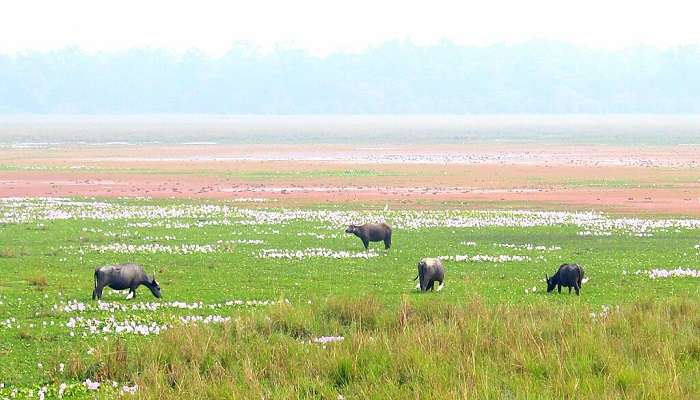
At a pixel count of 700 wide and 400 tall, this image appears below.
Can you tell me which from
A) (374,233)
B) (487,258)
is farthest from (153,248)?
(487,258)

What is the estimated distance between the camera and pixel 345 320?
20.0 m

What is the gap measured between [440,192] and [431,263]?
4434cm

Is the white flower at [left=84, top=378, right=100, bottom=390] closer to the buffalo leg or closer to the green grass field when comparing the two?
the green grass field

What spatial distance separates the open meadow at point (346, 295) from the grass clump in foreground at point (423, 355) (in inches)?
1.9

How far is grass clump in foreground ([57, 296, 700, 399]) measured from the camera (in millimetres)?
14133

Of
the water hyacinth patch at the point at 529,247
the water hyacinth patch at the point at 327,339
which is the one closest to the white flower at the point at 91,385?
the water hyacinth patch at the point at 327,339

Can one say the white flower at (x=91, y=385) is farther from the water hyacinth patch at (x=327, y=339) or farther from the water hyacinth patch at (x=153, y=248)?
the water hyacinth patch at (x=153, y=248)

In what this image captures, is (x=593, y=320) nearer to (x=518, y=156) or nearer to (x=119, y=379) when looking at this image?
(x=119, y=379)

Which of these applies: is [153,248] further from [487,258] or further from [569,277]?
[569,277]

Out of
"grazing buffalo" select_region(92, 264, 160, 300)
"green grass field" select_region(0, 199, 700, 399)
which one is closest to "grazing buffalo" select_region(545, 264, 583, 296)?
"green grass field" select_region(0, 199, 700, 399)

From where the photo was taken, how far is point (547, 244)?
3916 cm

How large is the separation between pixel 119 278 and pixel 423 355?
10.5 m

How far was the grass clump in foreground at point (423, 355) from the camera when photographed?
14133mm

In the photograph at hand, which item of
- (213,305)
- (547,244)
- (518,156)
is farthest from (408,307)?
(518,156)
